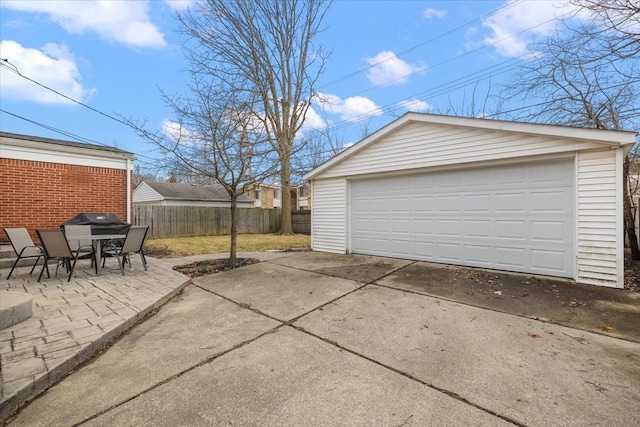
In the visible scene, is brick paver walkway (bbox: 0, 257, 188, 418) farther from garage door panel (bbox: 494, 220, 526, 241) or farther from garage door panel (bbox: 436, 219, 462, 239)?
garage door panel (bbox: 494, 220, 526, 241)

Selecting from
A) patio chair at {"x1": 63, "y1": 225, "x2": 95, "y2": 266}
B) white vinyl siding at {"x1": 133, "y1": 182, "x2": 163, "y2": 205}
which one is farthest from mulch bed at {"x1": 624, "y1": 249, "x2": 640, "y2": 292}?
white vinyl siding at {"x1": 133, "y1": 182, "x2": 163, "y2": 205}

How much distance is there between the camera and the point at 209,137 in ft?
19.9

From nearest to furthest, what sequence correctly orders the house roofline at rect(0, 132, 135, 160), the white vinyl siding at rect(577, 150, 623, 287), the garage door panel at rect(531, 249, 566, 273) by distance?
1. the white vinyl siding at rect(577, 150, 623, 287)
2. the garage door panel at rect(531, 249, 566, 273)
3. the house roofline at rect(0, 132, 135, 160)

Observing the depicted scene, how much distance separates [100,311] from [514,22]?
13.1 m

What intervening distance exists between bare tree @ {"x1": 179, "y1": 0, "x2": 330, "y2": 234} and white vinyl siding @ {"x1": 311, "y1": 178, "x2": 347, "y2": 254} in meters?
2.07

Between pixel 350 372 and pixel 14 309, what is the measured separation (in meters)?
3.56

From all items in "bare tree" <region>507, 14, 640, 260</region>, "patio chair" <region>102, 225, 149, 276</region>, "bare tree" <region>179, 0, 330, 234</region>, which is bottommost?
"patio chair" <region>102, 225, 149, 276</region>

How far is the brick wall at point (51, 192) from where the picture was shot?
6.57 meters

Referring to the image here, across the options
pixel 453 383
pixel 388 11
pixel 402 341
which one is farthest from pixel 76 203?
pixel 388 11

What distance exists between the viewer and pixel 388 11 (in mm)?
10820

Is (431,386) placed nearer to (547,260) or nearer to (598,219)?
(547,260)

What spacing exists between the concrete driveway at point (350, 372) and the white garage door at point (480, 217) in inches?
104

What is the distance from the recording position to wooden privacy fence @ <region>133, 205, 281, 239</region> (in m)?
13.5

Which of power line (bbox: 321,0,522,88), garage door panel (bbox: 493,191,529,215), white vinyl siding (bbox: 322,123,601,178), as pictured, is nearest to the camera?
white vinyl siding (bbox: 322,123,601,178)
